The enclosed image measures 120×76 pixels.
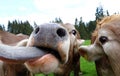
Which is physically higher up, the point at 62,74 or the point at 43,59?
the point at 43,59

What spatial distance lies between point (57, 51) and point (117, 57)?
50.0 inches

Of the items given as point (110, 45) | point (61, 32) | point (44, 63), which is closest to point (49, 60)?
point (44, 63)

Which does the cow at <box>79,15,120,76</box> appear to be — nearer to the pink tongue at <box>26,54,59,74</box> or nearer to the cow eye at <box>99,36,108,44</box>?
the cow eye at <box>99,36,108,44</box>

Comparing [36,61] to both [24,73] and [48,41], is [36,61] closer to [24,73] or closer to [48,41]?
[48,41]

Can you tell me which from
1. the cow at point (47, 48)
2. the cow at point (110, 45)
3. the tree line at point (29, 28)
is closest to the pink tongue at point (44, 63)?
the cow at point (47, 48)

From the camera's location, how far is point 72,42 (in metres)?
7.96

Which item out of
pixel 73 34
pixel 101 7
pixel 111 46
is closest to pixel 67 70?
pixel 73 34

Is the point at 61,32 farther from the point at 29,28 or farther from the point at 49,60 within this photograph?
the point at 29,28

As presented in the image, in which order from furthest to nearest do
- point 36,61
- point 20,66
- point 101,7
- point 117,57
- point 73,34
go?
point 101,7 < point 73,34 < point 20,66 < point 117,57 < point 36,61

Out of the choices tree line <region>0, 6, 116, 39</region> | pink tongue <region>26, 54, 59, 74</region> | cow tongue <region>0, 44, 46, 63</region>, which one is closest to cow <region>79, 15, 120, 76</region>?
pink tongue <region>26, 54, 59, 74</region>

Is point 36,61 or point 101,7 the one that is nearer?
point 36,61

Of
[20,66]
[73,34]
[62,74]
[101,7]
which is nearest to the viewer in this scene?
[20,66]

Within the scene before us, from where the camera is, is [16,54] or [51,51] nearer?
[16,54]

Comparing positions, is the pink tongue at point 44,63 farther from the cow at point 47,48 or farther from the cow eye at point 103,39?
the cow eye at point 103,39
